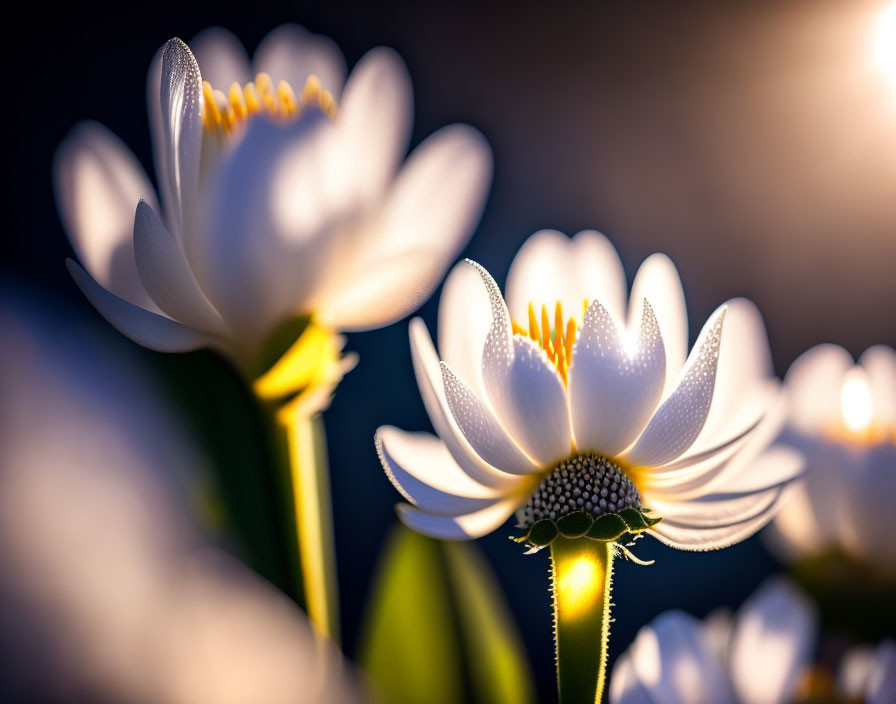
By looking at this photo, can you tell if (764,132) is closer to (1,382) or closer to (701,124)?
(701,124)

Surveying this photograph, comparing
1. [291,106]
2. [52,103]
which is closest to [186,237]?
[291,106]

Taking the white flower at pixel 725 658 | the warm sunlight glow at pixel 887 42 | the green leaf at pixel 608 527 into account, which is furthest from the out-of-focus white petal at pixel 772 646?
the warm sunlight glow at pixel 887 42

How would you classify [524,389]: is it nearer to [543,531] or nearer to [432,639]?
[543,531]

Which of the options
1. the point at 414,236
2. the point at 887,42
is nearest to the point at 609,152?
the point at 887,42

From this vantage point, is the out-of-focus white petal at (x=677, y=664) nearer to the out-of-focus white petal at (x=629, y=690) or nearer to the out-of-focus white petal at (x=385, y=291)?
the out-of-focus white petal at (x=629, y=690)

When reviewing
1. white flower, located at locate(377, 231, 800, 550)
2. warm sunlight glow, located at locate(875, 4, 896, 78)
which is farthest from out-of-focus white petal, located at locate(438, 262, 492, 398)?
warm sunlight glow, located at locate(875, 4, 896, 78)

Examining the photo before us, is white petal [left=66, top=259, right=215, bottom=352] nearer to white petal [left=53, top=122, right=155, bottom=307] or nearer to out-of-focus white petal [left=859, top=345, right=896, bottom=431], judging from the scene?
white petal [left=53, top=122, right=155, bottom=307]
